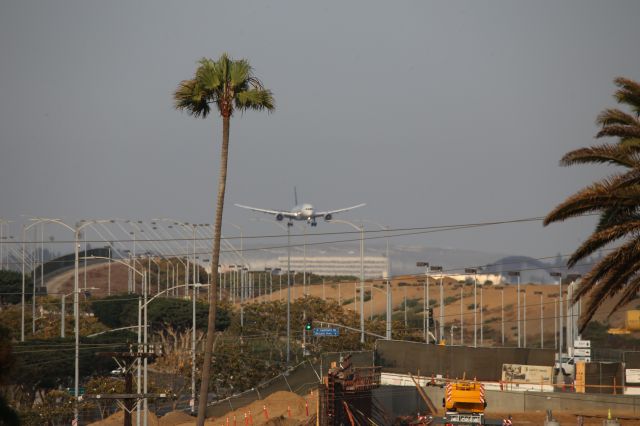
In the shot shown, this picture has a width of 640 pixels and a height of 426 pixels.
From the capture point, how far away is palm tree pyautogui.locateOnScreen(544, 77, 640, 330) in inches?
1119

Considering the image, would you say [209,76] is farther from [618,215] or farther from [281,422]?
[281,422]

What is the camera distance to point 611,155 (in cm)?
2903


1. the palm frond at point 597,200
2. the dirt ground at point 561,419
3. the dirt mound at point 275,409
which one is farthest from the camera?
the dirt mound at point 275,409

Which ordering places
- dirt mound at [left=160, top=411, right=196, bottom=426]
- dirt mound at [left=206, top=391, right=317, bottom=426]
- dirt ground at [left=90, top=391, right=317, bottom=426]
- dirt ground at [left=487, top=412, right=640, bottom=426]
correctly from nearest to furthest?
dirt ground at [left=487, top=412, right=640, bottom=426] < dirt mound at [left=206, top=391, right=317, bottom=426] < dirt ground at [left=90, top=391, right=317, bottom=426] < dirt mound at [left=160, top=411, right=196, bottom=426]

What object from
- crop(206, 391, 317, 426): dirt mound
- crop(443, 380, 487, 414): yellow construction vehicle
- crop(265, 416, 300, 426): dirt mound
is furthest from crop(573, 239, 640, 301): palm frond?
crop(206, 391, 317, 426): dirt mound

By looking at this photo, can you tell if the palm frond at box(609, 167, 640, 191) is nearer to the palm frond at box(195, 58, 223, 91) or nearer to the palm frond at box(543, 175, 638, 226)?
the palm frond at box(543, 175, 638, 226)

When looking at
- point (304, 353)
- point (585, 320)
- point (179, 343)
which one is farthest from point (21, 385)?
point (585, 320)

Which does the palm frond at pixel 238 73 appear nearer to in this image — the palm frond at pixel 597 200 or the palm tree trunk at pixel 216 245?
the palm tree trunk at pixel 216 245

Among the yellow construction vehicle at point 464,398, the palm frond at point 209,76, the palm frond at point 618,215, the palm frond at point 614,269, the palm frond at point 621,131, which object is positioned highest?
the palm frond at point 209,76

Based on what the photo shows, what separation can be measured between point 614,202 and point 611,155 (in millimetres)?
1411

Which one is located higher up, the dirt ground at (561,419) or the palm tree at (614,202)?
the palm tree at (614,202)

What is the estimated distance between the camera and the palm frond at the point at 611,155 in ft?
95.0

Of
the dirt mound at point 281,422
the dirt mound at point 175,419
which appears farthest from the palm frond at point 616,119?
the dirt mound at point 175,419

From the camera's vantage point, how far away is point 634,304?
17300cm
